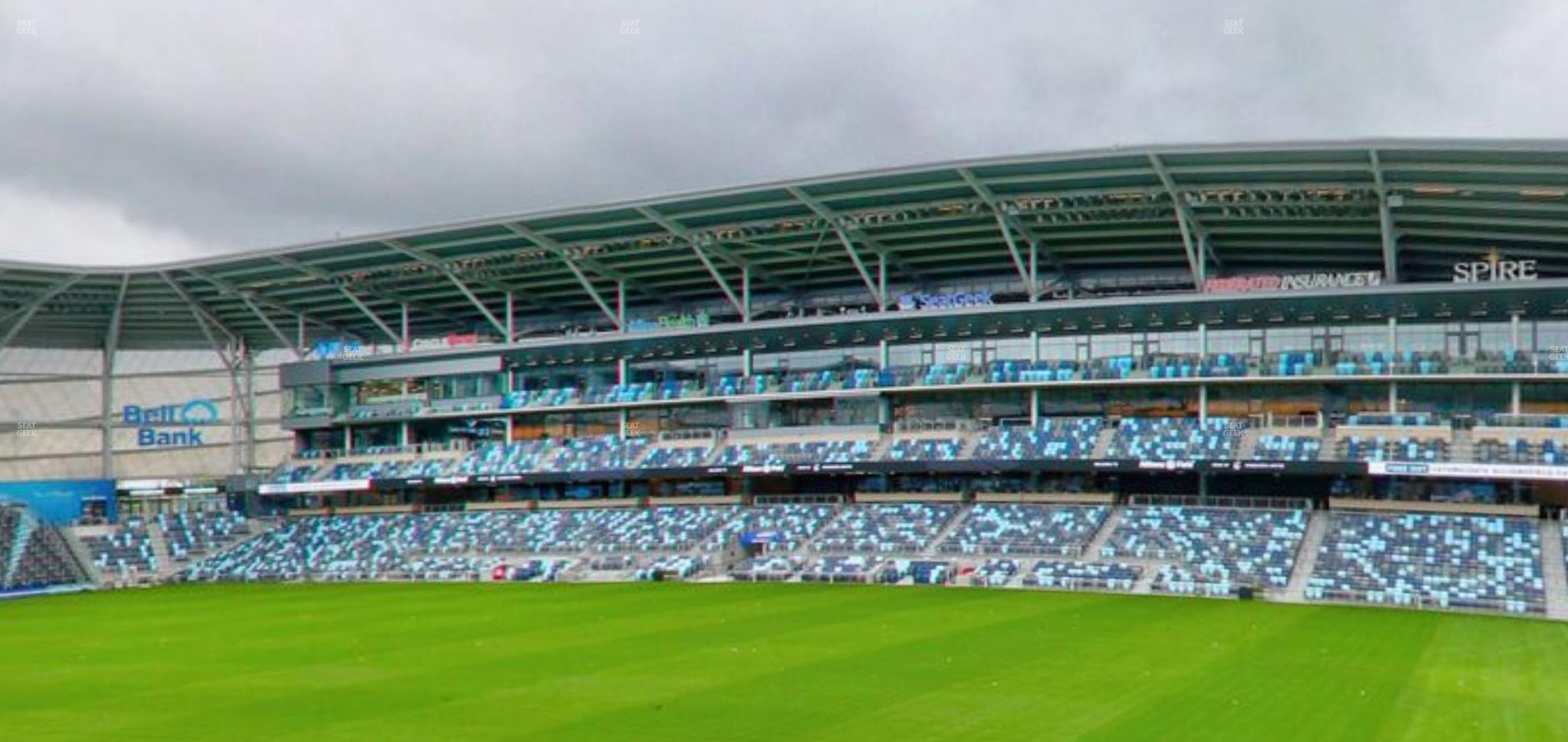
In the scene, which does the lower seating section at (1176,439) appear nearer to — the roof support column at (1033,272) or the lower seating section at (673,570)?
the roof support column at (1033,272)

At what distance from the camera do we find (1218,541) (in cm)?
5894

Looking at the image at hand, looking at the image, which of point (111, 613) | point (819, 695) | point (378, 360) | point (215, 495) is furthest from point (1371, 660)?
point (215, 495)

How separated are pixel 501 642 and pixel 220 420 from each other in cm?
5634

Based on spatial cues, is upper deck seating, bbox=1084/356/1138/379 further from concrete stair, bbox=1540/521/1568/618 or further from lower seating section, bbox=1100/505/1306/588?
concrete stair, bbox=1540/521/1568/618

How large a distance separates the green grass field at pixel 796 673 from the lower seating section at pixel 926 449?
49.9 ft

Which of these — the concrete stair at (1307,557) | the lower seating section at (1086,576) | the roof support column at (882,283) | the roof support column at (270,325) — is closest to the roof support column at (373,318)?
the roof support column at (270,325)

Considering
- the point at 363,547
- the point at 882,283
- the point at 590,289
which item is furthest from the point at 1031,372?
the point at 363,547

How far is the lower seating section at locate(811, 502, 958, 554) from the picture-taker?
215ft

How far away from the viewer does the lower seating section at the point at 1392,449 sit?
58.9 m

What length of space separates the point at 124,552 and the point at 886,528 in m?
43.4

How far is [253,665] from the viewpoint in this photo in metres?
37.7

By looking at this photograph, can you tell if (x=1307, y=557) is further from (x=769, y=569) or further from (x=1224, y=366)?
(x=769, y=569)

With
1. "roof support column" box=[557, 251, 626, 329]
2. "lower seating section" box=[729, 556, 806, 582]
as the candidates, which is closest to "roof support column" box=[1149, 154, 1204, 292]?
"lower seating section" box=[729, 556, 806, 582]

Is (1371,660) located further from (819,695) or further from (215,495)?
(215,495)
